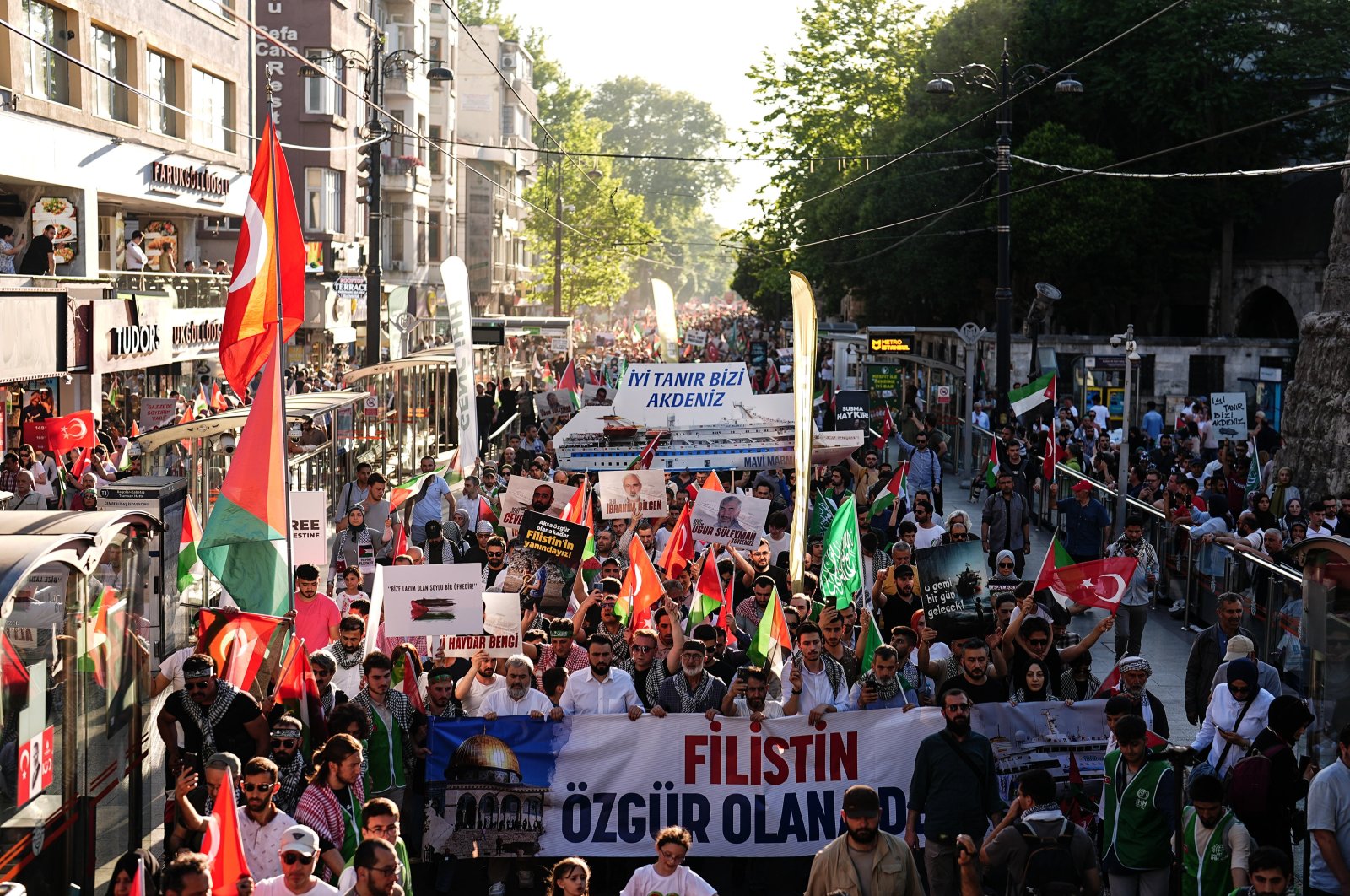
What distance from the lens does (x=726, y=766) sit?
970 cm

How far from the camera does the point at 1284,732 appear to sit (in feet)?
27.7

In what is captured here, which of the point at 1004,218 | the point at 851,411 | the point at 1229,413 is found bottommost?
the point at 851,411

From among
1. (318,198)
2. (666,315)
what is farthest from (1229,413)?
(318,198)

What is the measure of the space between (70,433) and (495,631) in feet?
34.0

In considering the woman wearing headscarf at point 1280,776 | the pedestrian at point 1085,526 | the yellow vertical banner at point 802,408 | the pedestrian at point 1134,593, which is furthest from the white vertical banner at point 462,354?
the woman wearing headscarf at point 1280,776

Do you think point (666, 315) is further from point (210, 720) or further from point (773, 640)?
point (210, 720)

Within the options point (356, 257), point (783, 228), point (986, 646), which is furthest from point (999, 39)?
point (986, 646)

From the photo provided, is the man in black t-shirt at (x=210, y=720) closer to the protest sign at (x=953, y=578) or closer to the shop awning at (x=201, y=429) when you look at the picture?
the protest sign at (x=953, y=578)

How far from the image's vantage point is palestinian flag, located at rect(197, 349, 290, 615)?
11.2 metres

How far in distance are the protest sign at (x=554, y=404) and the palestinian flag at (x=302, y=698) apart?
21.5 m

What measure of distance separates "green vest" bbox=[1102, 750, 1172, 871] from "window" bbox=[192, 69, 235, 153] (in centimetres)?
2918

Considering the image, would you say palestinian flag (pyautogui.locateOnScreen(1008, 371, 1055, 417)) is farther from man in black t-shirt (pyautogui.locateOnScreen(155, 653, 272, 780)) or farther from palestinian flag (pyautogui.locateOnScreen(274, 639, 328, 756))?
man in black t-shirt (pyautogui.locateOnScreen(155, 653, 272, 780))

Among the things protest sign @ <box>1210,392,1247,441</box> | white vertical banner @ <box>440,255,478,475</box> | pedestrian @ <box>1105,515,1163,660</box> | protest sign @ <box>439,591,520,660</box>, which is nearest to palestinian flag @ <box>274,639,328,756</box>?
protest sign @ <box>439,591,520,660</box>

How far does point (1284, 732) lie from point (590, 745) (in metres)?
3.78
